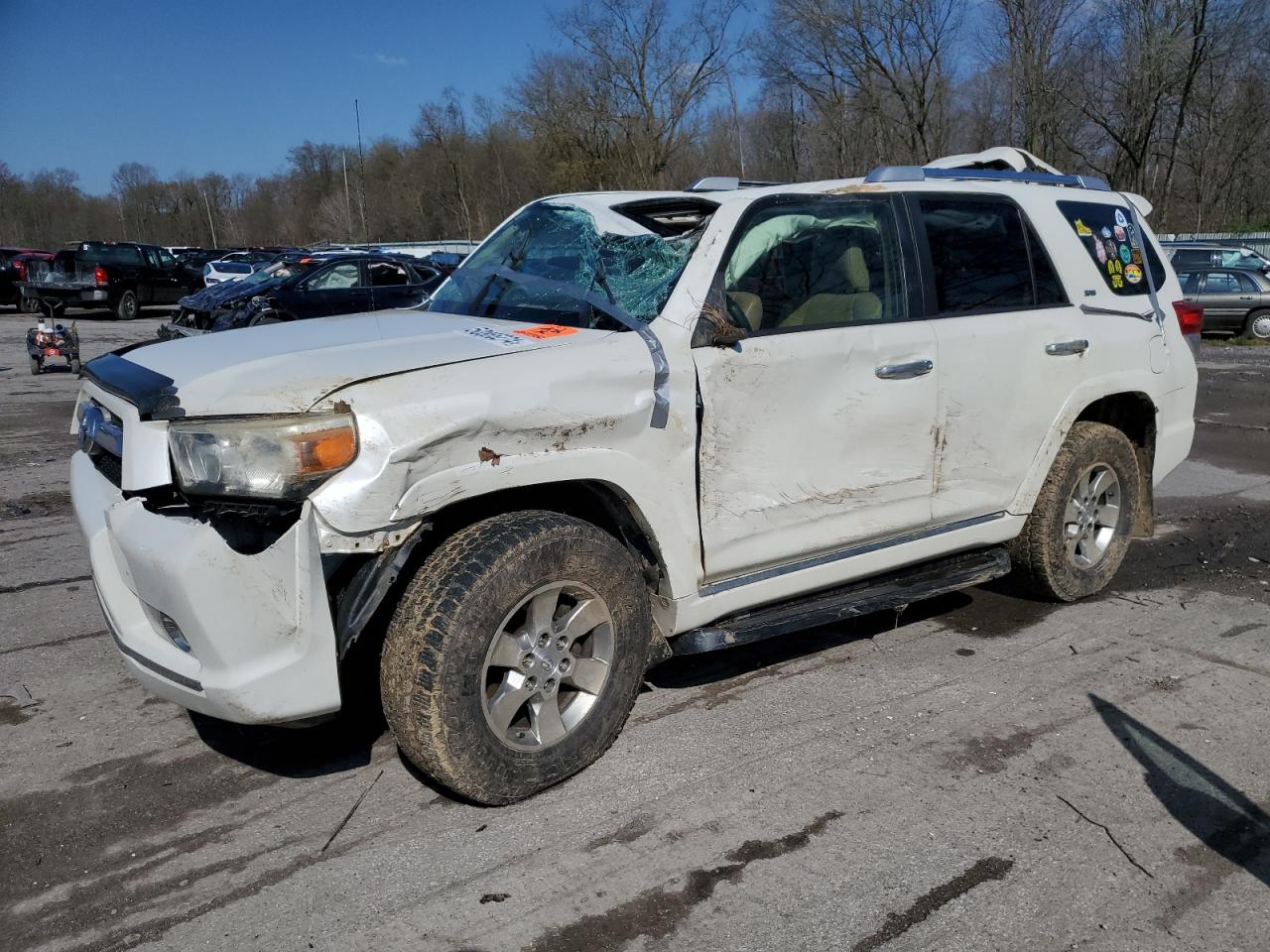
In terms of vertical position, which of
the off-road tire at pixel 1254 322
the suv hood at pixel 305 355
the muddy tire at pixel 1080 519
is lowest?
the off-road tire at pixel 1254 322

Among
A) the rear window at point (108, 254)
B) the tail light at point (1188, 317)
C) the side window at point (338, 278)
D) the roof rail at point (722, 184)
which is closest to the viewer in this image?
the roof rail at point (722, 184)

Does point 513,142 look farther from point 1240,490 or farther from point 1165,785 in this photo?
point 1165,785

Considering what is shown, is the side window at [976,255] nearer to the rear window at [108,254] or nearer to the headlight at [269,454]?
the headlight at [269,454]

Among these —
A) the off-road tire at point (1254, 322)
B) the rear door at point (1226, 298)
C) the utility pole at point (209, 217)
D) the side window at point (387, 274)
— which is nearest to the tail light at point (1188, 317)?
the side window at point (387, 274)

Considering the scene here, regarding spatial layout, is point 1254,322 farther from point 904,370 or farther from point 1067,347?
point 904,370

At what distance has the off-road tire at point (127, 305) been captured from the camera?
26.6 metres

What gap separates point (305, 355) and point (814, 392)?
177cm

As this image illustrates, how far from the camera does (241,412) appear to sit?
287 cm

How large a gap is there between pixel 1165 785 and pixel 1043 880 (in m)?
0.80

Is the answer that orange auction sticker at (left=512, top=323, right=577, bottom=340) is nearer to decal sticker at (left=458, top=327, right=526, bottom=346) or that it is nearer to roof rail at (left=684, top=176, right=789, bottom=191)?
decal sticker at (left=458, top=327, right=526, bottom=346)

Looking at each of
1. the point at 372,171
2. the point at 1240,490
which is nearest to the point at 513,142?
the point at 372,171

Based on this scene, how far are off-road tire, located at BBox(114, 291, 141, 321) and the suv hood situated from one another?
25714 mm

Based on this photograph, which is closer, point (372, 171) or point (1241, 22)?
point (1241, 22)

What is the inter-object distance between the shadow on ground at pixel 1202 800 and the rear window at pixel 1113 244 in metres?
2.31
